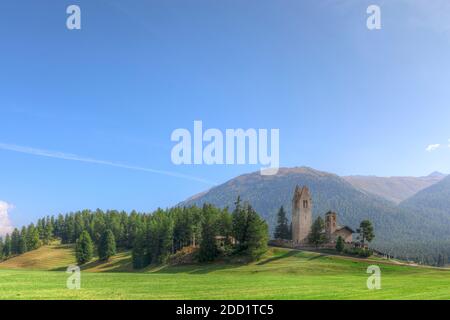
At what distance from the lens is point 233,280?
5369 centimetres

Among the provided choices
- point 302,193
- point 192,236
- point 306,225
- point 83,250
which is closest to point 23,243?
point 83,250

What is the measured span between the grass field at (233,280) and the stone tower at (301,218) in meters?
22.4

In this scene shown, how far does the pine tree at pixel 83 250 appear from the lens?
4744 inches

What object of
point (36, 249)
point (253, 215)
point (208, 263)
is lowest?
point (36, 249)

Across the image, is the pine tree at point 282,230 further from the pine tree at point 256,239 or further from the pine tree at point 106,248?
the pine tree at point 106,248

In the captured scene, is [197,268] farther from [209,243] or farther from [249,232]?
[249,232]

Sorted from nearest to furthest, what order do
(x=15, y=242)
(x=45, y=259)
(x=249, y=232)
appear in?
1. (x=249, y=232)
2. (x=45, y=259)
3. (x=15, y=242)

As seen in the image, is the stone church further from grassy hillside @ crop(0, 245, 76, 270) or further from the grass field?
grassy hillside @ crop(0, 245, 76, 270)

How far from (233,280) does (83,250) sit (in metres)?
81.5
